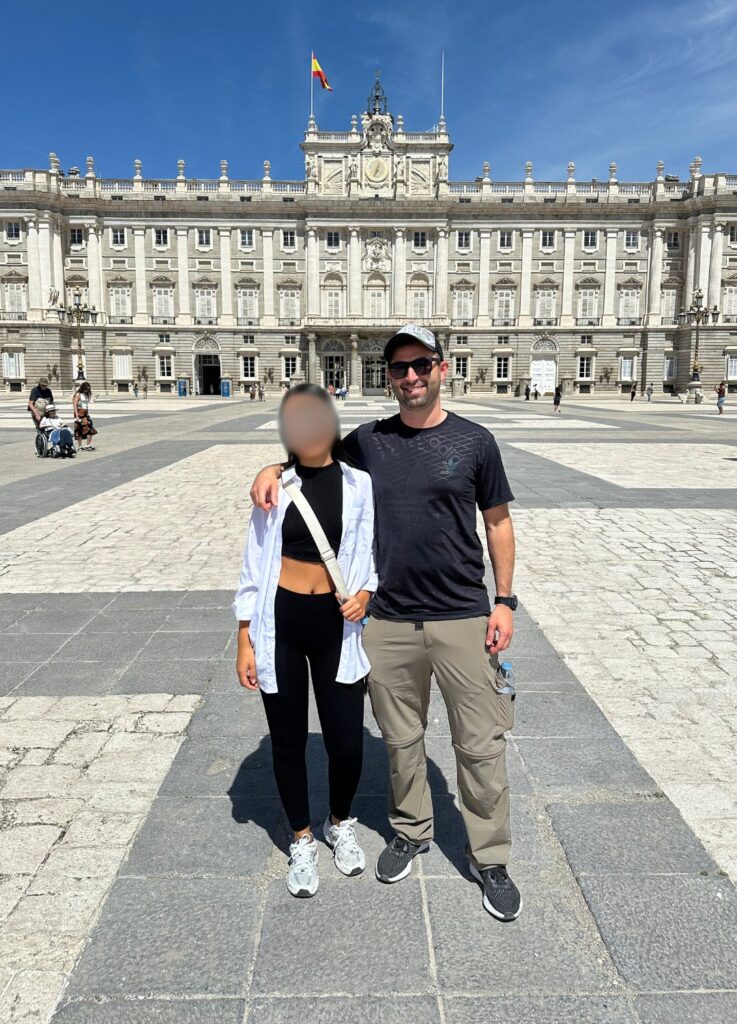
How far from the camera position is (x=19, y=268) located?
57.8 m

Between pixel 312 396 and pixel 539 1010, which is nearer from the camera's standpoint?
pixel 539 1010

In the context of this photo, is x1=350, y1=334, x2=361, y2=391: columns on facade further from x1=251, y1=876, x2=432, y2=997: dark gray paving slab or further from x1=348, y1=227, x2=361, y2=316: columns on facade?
x1=251, y1=876, x2=432, y2=997: dark gray paving slab

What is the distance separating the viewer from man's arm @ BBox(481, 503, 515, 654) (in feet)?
9.12

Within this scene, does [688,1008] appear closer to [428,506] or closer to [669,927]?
[669,927]

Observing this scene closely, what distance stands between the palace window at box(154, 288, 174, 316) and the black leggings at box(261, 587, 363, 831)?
62.7m

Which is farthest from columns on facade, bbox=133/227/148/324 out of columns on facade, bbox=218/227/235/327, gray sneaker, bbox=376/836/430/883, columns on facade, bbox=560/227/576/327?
gray sneaker, bbox=376/836/430/883

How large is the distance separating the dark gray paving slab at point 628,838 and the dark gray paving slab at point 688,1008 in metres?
0.57

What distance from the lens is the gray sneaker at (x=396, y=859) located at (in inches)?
107

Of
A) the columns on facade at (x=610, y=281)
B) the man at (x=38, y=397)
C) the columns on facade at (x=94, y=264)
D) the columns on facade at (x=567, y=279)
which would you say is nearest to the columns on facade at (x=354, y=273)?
the columns on facade at (x=567, y=279)

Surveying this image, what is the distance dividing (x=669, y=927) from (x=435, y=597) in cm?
135

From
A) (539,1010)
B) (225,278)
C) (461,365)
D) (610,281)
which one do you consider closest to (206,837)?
(539,1010)

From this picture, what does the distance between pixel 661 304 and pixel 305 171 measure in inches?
1237

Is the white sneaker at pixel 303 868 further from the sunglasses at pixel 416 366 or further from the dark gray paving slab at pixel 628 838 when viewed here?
the sunglasses at pixel 416 366

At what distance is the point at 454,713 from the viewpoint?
2732 millimetres
